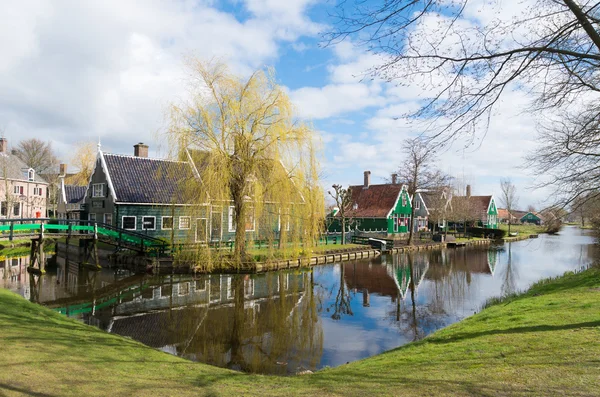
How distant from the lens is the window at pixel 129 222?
2558 cm

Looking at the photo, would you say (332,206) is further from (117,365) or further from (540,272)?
(117,365)

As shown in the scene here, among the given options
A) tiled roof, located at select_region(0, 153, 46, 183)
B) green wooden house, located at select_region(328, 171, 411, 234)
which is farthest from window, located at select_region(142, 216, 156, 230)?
tiled roof, located at select_region(0, 153, 46, 183)

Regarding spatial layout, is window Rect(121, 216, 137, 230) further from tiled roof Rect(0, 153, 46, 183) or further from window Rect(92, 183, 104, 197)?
tiled roof Rect(0, 153, 46, 183)

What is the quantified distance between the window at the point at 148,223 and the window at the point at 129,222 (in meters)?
0.56

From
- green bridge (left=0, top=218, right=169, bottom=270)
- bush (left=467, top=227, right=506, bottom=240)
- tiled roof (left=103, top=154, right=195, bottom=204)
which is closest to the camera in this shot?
green bridge (left=0, top=218, right=169, bottom=270)

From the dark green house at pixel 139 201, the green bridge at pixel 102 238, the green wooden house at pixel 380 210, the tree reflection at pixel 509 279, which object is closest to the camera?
the tree reflection at pixel 509 279

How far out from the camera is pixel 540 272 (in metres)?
25.1

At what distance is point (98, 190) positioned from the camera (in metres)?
27.7

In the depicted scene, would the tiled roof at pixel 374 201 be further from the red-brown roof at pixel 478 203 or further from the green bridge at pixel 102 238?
→ the green bridge at pixel 102 238

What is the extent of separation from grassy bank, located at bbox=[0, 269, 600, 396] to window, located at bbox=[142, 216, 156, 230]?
17.9 meters

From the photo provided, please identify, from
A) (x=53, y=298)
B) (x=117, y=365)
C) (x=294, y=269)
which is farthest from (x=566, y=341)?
(x=294, y=269)

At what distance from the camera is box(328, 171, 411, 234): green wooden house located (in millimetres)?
45406

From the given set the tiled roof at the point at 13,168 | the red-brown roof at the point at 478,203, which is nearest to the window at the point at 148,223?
the tiled roof at the point at 13,168

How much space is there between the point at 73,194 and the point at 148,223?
15256mm
